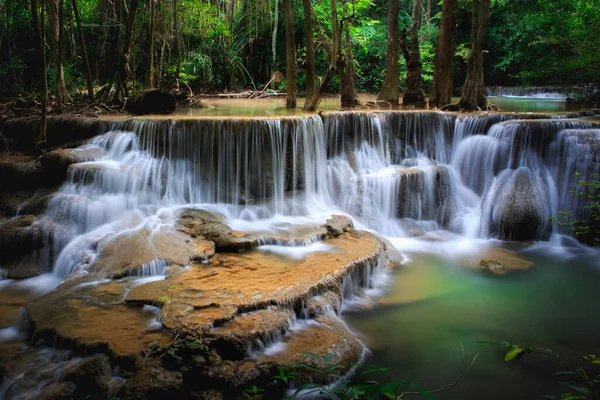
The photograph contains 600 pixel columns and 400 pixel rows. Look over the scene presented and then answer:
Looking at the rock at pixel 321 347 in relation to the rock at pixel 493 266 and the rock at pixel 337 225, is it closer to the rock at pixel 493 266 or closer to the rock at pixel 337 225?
the rock at pixel 337 225

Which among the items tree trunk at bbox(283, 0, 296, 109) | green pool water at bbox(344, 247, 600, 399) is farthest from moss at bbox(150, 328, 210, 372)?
tree trunk at bbox(283, 0, 296, 109)

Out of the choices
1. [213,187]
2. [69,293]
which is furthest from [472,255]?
[69,293]

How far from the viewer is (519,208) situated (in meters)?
9.74

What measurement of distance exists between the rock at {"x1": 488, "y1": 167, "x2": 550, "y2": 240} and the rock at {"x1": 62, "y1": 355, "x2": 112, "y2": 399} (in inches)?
308

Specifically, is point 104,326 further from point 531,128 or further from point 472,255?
point 531,128

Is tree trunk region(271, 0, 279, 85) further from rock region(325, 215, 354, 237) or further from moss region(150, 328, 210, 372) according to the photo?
moss region(150, 328, 210, 372)

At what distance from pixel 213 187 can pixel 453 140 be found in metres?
5.67

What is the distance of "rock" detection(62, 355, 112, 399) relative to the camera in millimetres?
4551

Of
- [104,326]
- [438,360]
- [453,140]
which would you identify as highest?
[453,140]

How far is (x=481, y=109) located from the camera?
41.1 ft

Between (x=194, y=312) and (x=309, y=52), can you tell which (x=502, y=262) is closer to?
(x=194, y=312)

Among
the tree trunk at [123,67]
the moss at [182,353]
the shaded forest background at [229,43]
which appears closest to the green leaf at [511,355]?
the moss at [182,353]

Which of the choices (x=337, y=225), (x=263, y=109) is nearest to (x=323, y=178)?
(x=337, y=225)

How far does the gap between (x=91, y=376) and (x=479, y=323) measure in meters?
4.62
